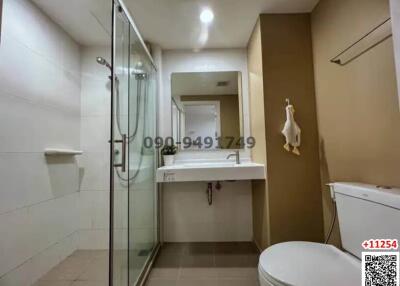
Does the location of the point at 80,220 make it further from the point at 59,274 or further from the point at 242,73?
the point at 242,73

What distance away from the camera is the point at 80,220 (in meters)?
2.28

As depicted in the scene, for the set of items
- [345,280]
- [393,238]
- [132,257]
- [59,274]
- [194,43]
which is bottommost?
[59,274]

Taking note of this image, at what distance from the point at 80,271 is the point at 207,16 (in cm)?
247

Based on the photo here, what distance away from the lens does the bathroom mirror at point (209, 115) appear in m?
2.51

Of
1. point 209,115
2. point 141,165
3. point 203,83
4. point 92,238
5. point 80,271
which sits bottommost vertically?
point 80,271

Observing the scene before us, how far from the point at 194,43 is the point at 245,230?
212 cm

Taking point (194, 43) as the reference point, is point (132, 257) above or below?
below

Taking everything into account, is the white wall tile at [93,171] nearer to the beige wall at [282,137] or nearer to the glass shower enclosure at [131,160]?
the glass shower enclosure at [131,160]

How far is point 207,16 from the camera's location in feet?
6.50

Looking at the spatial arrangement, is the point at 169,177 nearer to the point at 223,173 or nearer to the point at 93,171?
the point at 223,173

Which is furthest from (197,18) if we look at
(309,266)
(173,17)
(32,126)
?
(309,266)

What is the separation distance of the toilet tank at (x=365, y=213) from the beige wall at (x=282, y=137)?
1.53 feet

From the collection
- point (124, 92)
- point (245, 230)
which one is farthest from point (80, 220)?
point (245, 230)

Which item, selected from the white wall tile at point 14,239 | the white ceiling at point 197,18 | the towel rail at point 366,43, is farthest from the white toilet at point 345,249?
the white wall tile at point 14,239
